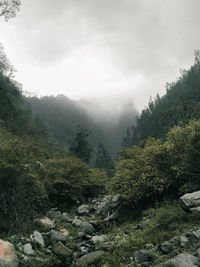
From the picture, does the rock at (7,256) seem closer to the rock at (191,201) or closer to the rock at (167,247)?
the rock at (167,247)

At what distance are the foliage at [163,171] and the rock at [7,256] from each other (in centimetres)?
661

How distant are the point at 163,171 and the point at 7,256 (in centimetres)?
835

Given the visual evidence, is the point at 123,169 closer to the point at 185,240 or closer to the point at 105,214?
the point at 105,214

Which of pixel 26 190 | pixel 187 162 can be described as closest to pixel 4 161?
pixel 26 190

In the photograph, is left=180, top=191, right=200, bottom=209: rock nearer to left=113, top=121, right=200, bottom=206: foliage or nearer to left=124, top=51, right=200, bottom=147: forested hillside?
left=113, top=121, right=200, bottom=206: foliage

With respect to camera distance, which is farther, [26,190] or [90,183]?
[90,183]

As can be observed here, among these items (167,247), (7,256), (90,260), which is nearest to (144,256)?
(167,247)

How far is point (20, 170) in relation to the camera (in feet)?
28.5

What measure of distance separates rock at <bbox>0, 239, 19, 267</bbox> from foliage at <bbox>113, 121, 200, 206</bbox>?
661cm

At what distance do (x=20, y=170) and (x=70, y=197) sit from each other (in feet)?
32.2

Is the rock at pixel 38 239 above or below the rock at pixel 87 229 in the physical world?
above

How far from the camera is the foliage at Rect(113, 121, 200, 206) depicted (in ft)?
33.4

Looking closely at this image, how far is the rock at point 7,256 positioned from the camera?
5.02m

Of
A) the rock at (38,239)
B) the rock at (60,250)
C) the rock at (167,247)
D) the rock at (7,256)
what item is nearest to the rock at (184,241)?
the rock at (167,247)
